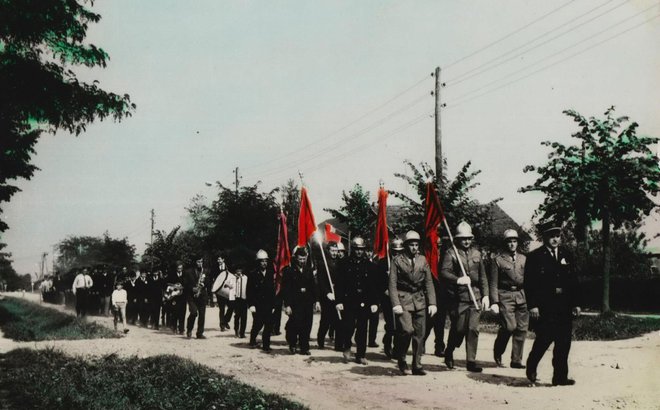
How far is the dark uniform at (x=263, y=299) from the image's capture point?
1356 cm

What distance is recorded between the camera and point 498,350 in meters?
10.3

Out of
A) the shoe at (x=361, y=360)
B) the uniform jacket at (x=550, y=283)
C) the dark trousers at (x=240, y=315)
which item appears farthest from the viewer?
the dark trousers at (x=240, y=315)

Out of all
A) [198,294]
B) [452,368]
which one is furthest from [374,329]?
[198,294]

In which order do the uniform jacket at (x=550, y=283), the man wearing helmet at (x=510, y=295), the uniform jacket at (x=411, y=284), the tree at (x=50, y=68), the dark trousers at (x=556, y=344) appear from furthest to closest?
1. the tree at (x=50, y=68)
2. the man wearing helmet at (x=510, y=295)
3. the uniform jacket at (x=411, y=284)
4. the uniform jacket at (x=550, y=283)
5. the dark trousers at (x=556, y=344)

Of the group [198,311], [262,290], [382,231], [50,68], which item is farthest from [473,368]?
[50,68]

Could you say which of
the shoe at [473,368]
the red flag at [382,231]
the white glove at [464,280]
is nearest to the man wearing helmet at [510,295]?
the white glove at [464,280]

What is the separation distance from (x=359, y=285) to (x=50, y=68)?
7.80m

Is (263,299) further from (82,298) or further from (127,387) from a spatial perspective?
(82,298)

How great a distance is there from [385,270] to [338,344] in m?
2.57

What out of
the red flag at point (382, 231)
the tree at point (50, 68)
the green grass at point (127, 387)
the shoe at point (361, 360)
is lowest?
the green grass at point (127, 387)

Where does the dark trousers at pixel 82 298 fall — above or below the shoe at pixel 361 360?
above

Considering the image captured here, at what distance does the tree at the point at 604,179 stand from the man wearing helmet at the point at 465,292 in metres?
8.49

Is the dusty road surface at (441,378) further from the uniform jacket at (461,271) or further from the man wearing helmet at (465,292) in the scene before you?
the uniform jacket at (461,271)

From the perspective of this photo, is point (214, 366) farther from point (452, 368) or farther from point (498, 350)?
point (498, 350)
